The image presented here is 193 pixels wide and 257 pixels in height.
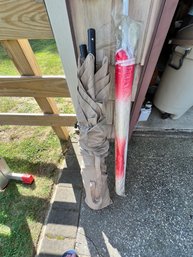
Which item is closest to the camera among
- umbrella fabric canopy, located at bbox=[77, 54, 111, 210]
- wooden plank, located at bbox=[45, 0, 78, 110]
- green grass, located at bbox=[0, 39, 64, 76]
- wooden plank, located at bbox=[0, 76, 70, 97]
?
wooden plank, located at bbox=[45, 0, 78, 110]

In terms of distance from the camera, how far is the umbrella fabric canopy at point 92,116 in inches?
31.1

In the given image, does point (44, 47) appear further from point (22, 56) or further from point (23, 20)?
point (23, 20)

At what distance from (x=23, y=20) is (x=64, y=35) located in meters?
0.18

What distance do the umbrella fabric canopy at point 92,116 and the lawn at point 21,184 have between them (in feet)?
1.91

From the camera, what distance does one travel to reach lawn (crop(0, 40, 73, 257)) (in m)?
1.29

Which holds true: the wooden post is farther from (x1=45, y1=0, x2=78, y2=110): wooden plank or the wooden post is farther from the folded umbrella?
the folded umbrella

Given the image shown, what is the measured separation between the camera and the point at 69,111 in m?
2.08

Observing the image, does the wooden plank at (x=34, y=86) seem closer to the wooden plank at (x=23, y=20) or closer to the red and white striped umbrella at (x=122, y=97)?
the wooden plank at (x=23, y=20)

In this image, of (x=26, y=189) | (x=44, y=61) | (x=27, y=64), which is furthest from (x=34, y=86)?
(x=44, y=61)

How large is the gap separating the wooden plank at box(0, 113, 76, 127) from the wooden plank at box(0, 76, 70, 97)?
27 cm

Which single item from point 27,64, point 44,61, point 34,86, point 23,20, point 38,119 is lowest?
point 44,61

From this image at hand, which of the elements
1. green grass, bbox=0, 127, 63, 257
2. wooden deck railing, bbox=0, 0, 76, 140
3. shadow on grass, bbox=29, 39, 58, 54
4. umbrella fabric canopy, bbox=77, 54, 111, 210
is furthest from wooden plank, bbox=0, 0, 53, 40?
shadow on grass, bbox=29, 39, 58, 54

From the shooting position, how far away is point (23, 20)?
756 mm

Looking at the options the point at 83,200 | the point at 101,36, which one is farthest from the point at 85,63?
the point at 83,200
